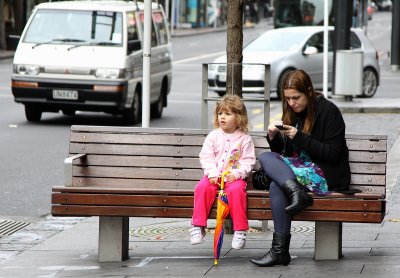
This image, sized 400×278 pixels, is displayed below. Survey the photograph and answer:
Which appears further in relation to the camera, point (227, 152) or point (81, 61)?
point (81, 61)

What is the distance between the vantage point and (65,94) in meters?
19.3

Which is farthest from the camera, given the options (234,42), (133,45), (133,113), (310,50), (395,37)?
(395,37)

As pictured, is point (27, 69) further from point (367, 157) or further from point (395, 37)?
point (395, 37)

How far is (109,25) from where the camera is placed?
65.3 feet

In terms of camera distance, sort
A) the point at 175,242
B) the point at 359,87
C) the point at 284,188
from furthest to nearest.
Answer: the point at 359,87
the point at 175,242
the point at 284,188

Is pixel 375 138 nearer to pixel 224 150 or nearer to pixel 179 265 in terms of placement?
pixel 224 150

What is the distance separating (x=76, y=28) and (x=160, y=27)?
7.54ft

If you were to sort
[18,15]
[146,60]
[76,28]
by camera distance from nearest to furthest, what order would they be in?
[146,60]
[76,28]
[18,15]

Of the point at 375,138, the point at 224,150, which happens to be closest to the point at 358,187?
the point at 375,138

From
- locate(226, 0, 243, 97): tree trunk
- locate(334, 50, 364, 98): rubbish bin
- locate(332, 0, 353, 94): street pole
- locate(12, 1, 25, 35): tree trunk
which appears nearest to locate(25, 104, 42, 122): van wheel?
locate(334, 50, 364, 98): rubbish bin

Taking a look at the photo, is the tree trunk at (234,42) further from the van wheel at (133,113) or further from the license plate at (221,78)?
the license plate at (221,78)

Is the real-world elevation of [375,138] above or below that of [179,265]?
above

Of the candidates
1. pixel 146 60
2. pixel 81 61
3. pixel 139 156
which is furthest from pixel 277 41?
pixel 139 156

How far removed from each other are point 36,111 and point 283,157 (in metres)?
12.7
